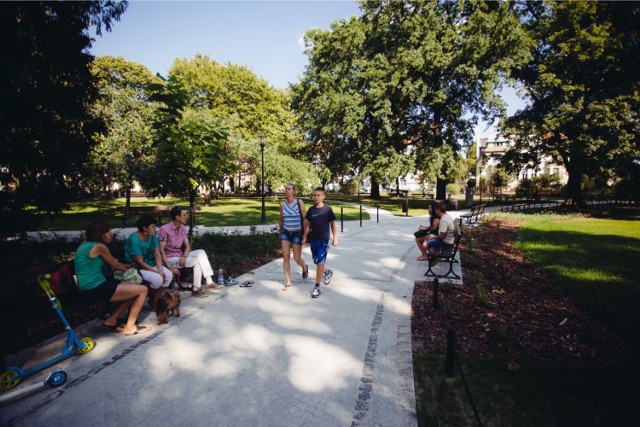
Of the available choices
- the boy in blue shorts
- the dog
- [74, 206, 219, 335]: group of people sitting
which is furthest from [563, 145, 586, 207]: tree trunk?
the dog

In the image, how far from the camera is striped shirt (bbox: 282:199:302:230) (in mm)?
5848

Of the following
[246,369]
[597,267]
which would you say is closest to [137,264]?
[246,369]

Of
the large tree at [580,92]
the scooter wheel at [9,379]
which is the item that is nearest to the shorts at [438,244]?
the scooter wheel at [9,379]

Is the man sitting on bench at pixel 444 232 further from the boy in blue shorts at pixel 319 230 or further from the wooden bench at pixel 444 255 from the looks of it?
the boy in blue shorts at pixel 319 230

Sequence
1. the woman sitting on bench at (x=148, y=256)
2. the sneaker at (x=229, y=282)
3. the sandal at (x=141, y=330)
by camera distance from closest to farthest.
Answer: the sandal at (x=141, y=330) → the woman sitting on bench at (x=148, y=256) → the sneaker at (x=229, y=282)

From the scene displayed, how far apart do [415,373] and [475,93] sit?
2613 cm

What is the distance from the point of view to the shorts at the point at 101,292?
3.91 meters

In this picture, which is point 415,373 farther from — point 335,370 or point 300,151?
point 300,151

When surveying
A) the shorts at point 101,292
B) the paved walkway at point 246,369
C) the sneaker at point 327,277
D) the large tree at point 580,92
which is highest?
the large tree at point 580,92

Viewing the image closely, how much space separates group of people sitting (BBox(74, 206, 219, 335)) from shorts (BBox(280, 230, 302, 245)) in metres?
1.60

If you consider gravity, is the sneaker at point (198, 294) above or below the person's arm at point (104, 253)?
below

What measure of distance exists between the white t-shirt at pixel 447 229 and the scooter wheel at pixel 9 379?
23.5ft

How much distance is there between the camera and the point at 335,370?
3.43 meters

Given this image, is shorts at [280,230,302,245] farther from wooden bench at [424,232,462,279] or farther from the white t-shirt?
the white t-shirt
